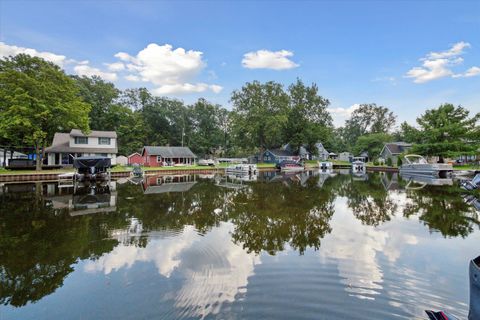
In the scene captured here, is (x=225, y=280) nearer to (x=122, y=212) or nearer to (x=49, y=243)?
(x=49, y=243)

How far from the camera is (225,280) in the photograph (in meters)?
5.16

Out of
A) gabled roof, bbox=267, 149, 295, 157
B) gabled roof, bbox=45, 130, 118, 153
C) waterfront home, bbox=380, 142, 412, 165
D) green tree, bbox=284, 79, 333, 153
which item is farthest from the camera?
gabled roof, bbox=267, 149, 295, 157

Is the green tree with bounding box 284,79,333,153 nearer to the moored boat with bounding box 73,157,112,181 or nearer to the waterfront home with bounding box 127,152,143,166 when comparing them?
the waterfront home with bounding box 127,152,143,166

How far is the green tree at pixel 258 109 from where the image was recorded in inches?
1903

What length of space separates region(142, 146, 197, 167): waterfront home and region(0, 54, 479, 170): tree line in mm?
10111

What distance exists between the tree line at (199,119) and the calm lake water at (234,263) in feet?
71.1

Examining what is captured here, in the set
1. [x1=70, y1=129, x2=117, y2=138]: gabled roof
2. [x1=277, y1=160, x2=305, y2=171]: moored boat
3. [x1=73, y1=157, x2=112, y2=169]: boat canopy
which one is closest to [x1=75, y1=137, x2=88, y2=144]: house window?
[x1=70, y1=129, x2=117, y2=138]: gabled roof

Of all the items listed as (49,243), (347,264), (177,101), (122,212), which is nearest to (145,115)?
(177,101)

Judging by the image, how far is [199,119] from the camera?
64188 millimetres

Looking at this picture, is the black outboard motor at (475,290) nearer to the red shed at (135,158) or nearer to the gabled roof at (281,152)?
Answer: the red shed at (135,158)

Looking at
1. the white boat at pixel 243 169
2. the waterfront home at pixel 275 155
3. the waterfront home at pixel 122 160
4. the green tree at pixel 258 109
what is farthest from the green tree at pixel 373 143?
the waterfront home at pixel 122 160

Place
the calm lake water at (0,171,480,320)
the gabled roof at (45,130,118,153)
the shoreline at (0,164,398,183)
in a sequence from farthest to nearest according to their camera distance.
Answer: the gabled roof at (45,130,118,153)
the shoreline at (0,164,398,183)
the calm lake water at (0,171,480,320)

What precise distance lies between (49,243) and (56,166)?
1223 inches

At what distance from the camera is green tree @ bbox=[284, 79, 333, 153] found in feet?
179
